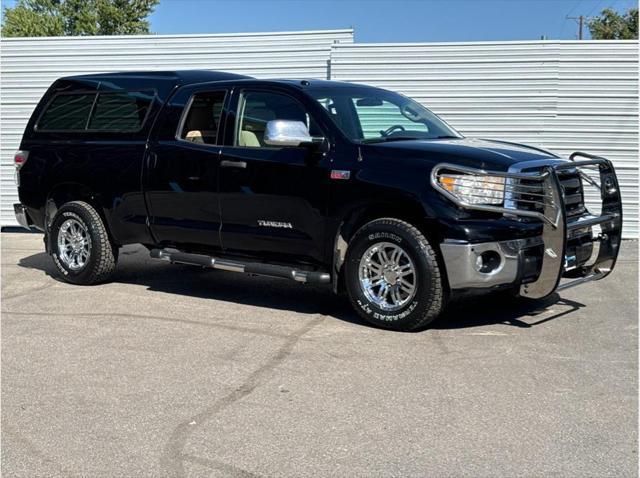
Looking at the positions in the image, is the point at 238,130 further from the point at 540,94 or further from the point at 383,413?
the point at 540,94

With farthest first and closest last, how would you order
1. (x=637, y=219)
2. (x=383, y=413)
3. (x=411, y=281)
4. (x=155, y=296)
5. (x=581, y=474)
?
(x=637, y=219) < (x=155, y=296) < (x=411, y=281) < (x=383, y=413) < (x=581, y=474)

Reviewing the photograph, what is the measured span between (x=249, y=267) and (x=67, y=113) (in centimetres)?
316

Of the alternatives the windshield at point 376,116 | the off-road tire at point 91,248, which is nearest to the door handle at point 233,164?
the windshield at point 376,116

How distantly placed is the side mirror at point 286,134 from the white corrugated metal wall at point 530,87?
18.8ft

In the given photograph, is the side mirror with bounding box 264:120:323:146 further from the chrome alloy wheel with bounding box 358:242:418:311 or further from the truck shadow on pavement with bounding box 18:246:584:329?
the truck shadow on pavement with bounding box 18:246:584:329

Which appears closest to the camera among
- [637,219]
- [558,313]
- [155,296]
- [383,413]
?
[383,413]

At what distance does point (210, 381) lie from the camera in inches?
195

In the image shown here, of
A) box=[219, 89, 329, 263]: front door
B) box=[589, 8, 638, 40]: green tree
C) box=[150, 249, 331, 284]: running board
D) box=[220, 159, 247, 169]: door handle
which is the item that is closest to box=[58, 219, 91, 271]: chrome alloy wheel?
box=[150, 249, 331, 284]: running board

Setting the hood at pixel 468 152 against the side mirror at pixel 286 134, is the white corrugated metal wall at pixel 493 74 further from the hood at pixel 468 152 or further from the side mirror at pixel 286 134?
the side mirror at pixel 286 134

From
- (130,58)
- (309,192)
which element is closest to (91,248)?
(309,192)

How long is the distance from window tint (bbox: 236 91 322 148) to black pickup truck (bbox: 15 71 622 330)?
1cm

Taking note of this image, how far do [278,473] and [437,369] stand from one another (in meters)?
1.84

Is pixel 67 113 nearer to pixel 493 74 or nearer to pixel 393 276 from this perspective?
pixel 393 276

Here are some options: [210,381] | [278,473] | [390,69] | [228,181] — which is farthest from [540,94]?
[278,473]
